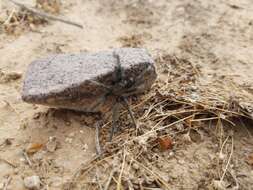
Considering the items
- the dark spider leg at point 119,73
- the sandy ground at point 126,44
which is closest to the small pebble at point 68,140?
the sandy ground at point 126,44

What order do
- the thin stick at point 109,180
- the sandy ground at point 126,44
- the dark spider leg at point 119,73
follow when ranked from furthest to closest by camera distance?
the dark spider leg at point 119,73 → the sandy ground at point 126,44 → the thin stick at point 109,180

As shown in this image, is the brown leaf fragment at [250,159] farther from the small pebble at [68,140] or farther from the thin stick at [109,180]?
the small pebble at [68,140]

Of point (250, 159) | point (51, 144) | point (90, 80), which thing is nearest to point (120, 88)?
point (90, 80)

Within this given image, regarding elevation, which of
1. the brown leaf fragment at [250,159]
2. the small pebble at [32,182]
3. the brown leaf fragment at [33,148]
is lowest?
the small pebble at [32,182]

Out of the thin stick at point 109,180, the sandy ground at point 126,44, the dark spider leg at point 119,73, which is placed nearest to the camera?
the thin stick at point 109,180

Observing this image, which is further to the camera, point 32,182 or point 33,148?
point 33,148

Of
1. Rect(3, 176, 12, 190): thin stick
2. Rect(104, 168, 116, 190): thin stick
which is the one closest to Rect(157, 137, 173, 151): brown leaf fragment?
Rect(104, 168, 116, 190): thin stick

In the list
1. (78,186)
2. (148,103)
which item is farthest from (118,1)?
(78,186)

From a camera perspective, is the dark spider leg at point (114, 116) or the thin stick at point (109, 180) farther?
the dark spider leg at point (114, 116)

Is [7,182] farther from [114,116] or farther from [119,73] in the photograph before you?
[119,73]
